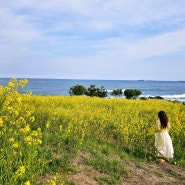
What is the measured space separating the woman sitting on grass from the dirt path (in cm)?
36

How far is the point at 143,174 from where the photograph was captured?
6902mm

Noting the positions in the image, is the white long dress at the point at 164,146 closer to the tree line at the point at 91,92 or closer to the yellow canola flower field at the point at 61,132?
the yellow canola flower field at the point at 61,132

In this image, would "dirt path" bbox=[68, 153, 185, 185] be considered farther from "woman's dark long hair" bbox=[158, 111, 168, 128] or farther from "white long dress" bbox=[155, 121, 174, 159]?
"woman's dark long hair" bbox=[158, 111, 168, 128]

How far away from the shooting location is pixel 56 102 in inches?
589

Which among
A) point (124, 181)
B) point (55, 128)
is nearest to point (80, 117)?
point (55, 128)

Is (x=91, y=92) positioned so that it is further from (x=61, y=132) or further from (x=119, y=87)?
(x=119, y=87)

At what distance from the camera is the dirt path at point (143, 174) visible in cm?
595

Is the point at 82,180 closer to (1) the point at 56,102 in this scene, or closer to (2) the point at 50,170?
(2) the point at 50,170

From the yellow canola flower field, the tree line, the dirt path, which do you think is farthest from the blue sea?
the dirt path

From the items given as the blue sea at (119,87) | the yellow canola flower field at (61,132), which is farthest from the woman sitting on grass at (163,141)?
the blue sea at (119,87)

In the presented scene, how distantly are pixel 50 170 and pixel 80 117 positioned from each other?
→ 4.21m

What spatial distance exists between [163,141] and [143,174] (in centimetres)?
188

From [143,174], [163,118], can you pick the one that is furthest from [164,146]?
[143,174]

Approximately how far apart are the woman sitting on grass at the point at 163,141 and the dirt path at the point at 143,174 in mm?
356
